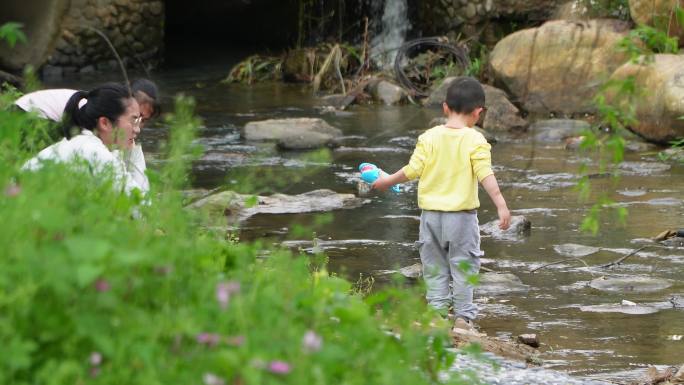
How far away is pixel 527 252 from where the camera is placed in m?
8.00

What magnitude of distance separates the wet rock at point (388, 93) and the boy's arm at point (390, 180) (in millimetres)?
9359

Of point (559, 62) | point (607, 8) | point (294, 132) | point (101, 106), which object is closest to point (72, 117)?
point (101, 106)

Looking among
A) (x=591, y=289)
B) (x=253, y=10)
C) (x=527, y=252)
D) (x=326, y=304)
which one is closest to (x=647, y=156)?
(x=527, y=252)

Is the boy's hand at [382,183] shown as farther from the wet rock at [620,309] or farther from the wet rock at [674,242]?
the wet rock at [674,242]

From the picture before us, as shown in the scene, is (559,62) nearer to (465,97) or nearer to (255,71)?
(255,71)

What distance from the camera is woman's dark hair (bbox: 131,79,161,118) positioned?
21.7 ft

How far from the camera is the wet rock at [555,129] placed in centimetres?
1278

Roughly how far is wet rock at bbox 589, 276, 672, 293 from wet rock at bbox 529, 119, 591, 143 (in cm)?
564

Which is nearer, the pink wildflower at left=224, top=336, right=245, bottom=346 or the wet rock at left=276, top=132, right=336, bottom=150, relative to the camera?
the pink wildflower at left=224, top=336, right=245, bottom=346

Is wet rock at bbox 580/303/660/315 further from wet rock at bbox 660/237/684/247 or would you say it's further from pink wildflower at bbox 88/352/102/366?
pink wildflower at bbox 88/352/102/366

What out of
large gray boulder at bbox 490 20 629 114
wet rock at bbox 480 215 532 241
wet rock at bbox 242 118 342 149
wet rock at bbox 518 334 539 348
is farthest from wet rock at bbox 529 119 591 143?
wet rock at bbox 518 334 539 348

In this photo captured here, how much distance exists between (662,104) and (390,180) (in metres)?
6.55

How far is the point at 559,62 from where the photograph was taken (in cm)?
1412

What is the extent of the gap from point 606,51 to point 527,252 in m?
6.53
